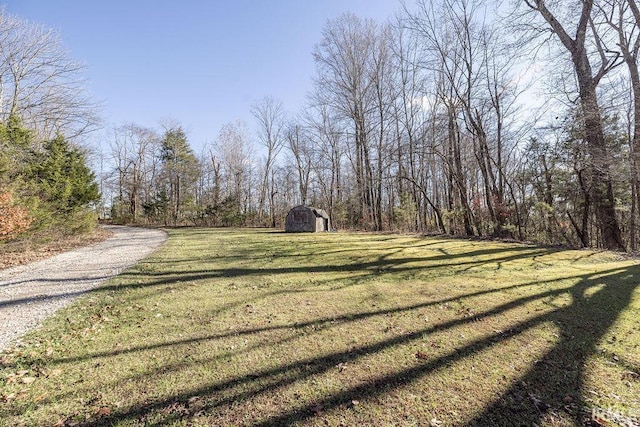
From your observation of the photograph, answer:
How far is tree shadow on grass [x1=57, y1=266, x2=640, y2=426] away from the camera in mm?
2020

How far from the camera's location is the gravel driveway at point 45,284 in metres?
3.67

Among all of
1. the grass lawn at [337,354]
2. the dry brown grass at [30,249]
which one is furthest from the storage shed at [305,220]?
the grass lawn at [337,354]

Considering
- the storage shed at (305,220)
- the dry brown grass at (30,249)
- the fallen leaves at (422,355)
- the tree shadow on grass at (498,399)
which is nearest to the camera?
the tree shadow on grass at (498,399)

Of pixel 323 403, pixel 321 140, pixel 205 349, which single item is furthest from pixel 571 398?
pixel 321 140

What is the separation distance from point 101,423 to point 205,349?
41.3 inches

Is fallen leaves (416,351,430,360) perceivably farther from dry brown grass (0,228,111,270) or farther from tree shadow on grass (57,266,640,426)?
dry brown grass (0,228,111,270)

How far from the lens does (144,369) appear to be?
8.50 feet

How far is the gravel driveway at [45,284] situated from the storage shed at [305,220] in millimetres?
9013

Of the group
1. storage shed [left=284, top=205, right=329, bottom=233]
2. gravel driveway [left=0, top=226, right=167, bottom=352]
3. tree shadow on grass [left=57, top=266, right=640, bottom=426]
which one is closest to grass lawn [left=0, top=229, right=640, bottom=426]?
tree shadow on grass [left=57, top=266, right=640, bottom=426]

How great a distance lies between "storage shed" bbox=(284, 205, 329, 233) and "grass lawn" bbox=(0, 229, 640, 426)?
1105 centimetres

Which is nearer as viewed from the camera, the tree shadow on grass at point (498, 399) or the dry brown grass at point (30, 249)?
the tree shadow on grass at point (498, 399)

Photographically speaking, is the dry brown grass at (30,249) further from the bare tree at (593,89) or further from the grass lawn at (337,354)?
the bare tree at (593,89)

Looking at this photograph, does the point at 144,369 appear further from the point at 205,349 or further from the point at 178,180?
the point at 178,180

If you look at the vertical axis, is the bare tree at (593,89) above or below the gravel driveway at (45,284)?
above
